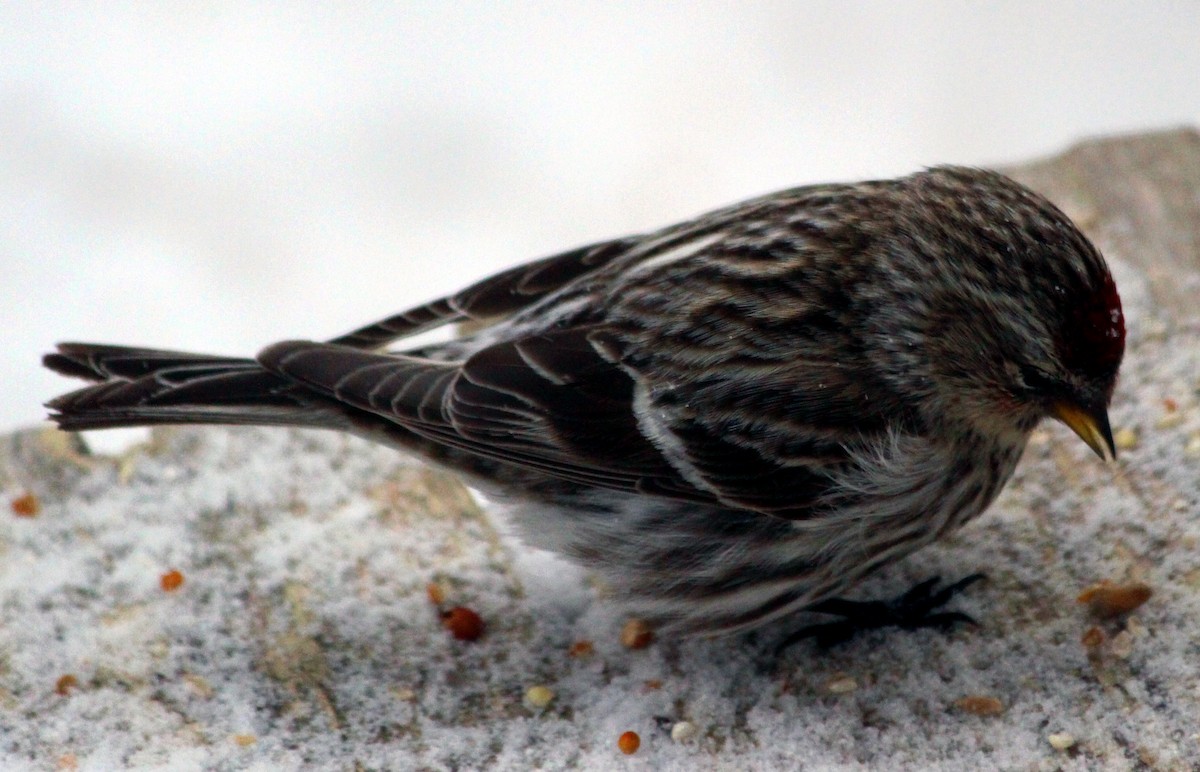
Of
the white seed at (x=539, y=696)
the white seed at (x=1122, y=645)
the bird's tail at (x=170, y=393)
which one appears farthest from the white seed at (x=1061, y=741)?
the bird's tail at (x=170, y=393)

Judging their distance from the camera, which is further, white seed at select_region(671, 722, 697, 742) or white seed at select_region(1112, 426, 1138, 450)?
white seed at select_region(1112, 426, 1138, 450)

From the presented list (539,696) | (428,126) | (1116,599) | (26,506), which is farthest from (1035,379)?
(428,126)

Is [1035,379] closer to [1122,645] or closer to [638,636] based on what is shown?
[1122,645]

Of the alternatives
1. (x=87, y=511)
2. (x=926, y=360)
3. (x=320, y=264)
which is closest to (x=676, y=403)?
(x=926, y=360)

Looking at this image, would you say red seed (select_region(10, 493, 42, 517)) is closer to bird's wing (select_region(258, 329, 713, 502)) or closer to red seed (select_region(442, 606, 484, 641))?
bird's wing (select_region(258, 329, 713, 502))

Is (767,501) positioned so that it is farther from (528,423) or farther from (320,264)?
(320,264)

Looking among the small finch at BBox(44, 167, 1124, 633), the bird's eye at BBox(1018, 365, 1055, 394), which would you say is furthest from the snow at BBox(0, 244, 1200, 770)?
the bird's eye at BBox(1018, 365, 1055, 394)
